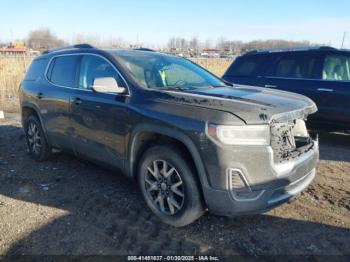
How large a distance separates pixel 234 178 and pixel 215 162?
22 cm

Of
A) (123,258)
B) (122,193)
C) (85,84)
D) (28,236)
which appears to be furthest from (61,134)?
(123,258)

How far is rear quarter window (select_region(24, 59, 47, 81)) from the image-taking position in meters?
5.56

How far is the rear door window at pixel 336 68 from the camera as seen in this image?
657 centimetres

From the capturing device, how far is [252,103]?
3.33m

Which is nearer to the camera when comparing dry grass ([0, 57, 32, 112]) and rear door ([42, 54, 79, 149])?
rear door ([42, 54, 79, 149])

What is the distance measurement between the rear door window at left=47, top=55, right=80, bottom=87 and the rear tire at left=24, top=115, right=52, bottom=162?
Result: 908 mm

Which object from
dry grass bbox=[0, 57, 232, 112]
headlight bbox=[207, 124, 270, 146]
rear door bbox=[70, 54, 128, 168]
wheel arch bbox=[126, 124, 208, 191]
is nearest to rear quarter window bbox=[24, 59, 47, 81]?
rear door bbox=[70, 54, 128, 168]

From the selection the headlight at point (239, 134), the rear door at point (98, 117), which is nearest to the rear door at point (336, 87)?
the headlight at point (239, 134)

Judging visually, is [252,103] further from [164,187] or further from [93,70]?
[93,70]

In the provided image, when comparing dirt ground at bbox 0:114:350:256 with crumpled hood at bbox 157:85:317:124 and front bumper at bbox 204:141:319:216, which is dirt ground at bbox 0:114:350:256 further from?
crumpled hood at bbox 157:85:317:124

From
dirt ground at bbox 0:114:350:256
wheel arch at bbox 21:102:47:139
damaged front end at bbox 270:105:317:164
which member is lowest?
dirt ground at bbox 0:114:350:256

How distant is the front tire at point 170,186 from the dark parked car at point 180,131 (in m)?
0.01

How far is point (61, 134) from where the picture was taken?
16.5 feet

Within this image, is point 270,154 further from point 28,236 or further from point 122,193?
point 28,236
